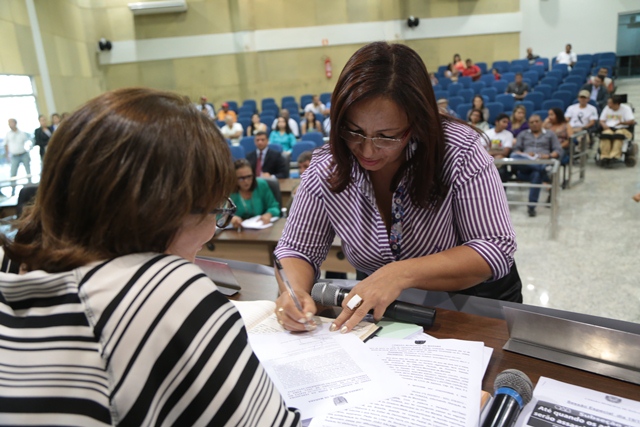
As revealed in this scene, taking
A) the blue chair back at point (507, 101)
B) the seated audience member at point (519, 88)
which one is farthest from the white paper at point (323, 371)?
the seated audience member at point (519, 88)

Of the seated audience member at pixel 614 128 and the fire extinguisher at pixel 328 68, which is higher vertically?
the fire extinguisher at pixel 328 68

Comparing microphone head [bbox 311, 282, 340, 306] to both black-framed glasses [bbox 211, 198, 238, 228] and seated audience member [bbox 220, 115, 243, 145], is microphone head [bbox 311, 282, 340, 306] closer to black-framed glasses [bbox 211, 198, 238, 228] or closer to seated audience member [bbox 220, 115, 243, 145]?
black-framed glasses [bbox 211, 198, 238, 228]

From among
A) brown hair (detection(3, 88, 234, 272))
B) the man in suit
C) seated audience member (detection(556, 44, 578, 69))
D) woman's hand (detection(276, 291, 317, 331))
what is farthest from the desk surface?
seated audience member (detection(556, 44, 578, 69))

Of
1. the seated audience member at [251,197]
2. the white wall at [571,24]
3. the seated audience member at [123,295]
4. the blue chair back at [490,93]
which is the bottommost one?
the seated audience member at [251,197]

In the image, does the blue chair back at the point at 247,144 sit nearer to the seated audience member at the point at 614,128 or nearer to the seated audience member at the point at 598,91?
the seated audience member at the point at 614,128

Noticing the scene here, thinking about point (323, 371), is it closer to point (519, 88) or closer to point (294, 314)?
point (294, 314)

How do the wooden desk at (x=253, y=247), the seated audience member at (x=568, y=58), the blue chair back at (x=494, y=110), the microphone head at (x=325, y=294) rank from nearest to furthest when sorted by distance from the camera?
the microphone head at (x=325, y=294), the wooden desk at (x=253, y=247), the blue chair back at (x=494, y=110), the seated audience member at (x=568, y=58)

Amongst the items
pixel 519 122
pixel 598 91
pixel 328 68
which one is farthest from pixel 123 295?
pixel 328 68

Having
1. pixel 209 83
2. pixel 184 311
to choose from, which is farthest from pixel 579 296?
pixel 209 83

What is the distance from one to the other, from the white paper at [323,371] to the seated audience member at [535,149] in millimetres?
5084

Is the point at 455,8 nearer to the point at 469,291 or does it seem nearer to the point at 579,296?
the point at 579,296

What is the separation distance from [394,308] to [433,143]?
0.43 m

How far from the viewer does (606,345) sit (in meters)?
0.83

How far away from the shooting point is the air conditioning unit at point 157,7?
41.8ft
